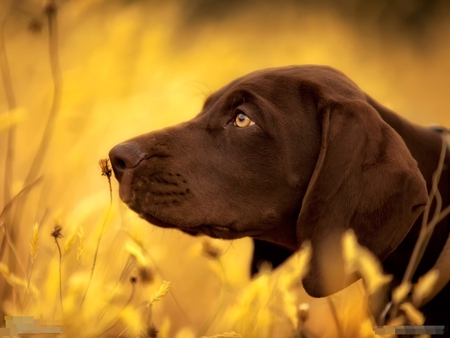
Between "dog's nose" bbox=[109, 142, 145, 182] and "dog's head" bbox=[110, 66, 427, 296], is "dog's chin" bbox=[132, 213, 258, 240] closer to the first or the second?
"dog's head" bbox=[110, 66, 427, 296]

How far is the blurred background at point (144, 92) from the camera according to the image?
2.06m

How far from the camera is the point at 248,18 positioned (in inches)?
171

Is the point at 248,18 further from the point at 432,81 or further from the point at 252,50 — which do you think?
the point at 432,81

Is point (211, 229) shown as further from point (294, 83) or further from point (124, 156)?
point (294, 83)

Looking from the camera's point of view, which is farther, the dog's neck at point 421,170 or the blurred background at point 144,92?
the dog's neck at point 421,170

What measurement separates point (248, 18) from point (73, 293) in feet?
10.7

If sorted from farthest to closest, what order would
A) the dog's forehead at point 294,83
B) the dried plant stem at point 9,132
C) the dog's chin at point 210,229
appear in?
the dried plant stem at point 9,132
the dog's forehead at point 294,83
the dog's chin at point 210,229

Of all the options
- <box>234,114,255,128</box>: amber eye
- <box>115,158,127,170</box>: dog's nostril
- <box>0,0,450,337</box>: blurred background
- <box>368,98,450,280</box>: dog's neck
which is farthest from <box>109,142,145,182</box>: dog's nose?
<box>368,98,450,280</box>: dog's neck

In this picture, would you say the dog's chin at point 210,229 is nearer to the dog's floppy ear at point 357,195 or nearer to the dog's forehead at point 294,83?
the dog's floppy ear at point 357,195

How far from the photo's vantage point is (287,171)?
2102mm

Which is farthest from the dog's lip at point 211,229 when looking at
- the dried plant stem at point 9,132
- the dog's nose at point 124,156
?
the dried plant stem at point 9,132

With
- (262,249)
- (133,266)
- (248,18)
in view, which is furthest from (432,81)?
(133,266)

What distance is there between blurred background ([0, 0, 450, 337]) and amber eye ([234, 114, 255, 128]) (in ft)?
1.58

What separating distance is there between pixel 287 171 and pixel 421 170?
22.0 inches
